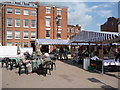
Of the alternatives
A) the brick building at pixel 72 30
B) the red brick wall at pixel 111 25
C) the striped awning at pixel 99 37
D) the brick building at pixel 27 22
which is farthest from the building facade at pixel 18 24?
the brick building at pixel 72 30

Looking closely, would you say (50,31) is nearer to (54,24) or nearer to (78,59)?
(54,24)

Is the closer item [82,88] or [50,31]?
[82,88]

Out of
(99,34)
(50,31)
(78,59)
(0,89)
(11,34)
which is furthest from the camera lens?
(50,31)

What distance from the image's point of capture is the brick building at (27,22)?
3062 centimetres

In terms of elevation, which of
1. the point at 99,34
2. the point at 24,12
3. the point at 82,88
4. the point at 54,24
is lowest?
the point at 82,88

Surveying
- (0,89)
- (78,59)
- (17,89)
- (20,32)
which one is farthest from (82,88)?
(20,32)

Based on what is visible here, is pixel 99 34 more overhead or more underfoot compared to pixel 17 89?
more overhead

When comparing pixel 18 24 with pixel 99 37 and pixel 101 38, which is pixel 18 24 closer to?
pixel 99 37

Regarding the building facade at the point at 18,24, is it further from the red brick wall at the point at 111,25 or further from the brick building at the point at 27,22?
the red brick wall at the point at 111,25

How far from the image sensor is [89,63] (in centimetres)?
1077

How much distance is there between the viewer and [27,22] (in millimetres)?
31797

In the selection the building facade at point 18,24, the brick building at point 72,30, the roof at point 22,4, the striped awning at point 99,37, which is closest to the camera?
the striped awning at point 99,37

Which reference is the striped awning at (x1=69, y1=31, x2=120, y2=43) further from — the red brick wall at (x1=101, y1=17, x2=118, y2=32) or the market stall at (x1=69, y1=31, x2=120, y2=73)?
the red brick wall at (x1=101, y1=17, x2=118, y2=32)

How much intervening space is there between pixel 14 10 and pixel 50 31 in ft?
30.7
